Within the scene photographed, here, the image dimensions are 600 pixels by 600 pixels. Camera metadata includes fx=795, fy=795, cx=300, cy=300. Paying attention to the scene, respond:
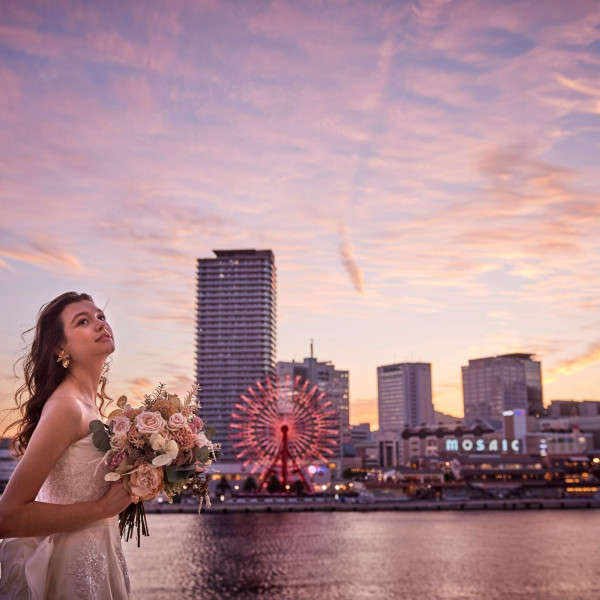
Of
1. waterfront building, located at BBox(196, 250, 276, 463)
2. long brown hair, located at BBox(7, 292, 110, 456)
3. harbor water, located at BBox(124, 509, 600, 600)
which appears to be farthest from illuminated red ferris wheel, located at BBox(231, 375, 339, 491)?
long brown hair, located at BBox(7, 292, 110, 456)

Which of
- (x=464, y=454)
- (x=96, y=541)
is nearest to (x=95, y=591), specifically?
(x=96, y=541)

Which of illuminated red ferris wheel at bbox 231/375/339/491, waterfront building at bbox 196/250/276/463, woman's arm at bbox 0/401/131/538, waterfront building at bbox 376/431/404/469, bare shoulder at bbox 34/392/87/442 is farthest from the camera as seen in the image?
waterfront building at bbox 376/431/404/469

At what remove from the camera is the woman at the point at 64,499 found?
3502 millimetres

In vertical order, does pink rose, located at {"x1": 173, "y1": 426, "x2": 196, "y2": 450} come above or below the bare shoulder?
below

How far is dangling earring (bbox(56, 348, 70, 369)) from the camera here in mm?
3904

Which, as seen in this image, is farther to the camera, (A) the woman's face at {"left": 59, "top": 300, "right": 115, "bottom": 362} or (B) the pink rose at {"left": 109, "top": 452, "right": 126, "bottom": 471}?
(A) the woman's face at {"left": 59, "top": 300, "right": 115, "bottom": 362}

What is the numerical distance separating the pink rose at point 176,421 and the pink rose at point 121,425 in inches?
7.7

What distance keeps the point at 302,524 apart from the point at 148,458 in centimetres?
9103

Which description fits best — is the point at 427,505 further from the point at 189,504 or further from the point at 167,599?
the point at 167,599

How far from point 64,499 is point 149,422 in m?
0.53

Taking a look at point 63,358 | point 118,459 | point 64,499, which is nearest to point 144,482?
point 118,459

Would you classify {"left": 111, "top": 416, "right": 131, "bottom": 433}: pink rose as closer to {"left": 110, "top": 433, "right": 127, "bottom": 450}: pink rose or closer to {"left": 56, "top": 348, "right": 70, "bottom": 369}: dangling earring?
{"left": 110, "top": 433, "right": 127, "bottom": 450}: pink rose

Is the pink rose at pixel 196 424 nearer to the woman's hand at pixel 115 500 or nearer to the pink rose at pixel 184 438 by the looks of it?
the pink rose at pixel 184 438

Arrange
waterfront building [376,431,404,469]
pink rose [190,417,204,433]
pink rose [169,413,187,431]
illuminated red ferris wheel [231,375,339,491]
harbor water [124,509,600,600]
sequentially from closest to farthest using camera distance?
pink rose [169,413,187,431] < pink rose [190,417,204,433] < harbor water [124,509,600,600] < illuminated red ferris wheel [231,375,339,491] < waterfront building [376,431,404,469]
